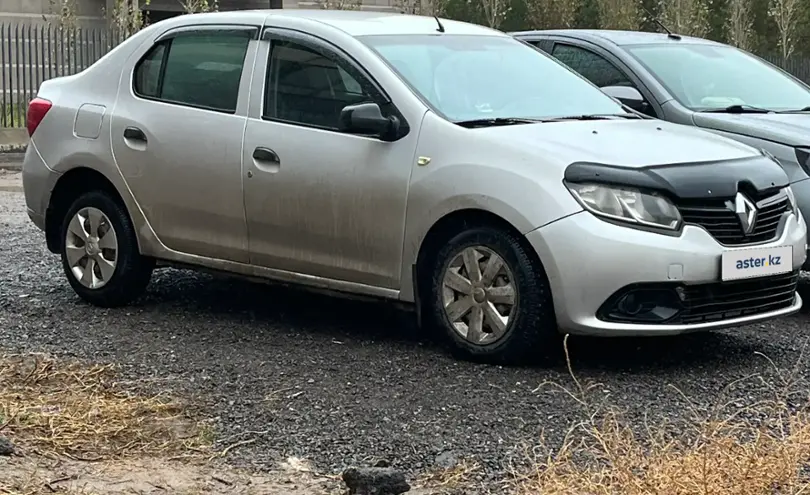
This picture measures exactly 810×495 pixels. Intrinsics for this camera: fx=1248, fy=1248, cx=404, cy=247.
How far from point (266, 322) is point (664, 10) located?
27908 millimetres

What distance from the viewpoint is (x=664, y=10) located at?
32.9m

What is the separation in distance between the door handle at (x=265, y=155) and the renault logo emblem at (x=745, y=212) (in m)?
2.27

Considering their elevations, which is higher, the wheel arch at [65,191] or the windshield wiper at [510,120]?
→ the windshield wiper at [510,120]

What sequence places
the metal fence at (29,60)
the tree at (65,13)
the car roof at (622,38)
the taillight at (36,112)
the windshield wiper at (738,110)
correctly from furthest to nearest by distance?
the tree at (65,13) < the metal fence at (29,60) < the car roof at (622,38) < the windshield wiper at (738,110) < the taillight at (36,112)

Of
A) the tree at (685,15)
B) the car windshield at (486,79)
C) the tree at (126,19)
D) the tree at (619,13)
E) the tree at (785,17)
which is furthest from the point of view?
the tree at (785,17)

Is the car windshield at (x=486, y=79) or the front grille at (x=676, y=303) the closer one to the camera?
the front grille at (x=676, y=303)

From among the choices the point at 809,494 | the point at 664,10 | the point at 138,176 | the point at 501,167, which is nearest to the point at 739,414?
the point at 809,494

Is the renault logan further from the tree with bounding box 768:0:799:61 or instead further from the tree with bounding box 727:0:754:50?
the tree with bounding box 768:0:799:61

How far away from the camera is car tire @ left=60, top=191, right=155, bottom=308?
7.08 metres

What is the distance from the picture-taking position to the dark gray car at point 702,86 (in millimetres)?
7254

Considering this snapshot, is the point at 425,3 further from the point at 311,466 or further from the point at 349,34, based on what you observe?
the point at 311,466

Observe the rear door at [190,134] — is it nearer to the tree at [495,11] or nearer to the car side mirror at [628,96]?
the car side mirror at [628,96]

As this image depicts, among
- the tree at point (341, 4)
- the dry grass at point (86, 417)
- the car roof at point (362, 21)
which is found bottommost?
the dry grass at point (86, 417)

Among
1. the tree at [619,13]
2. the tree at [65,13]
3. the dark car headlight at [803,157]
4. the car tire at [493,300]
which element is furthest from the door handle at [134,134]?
the tree at [619,13]
